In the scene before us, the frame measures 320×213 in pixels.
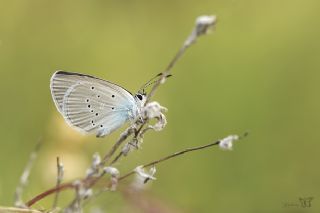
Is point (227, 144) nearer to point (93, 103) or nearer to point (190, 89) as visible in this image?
point (93, 103)

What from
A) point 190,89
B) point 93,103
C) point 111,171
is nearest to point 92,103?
point 93,103

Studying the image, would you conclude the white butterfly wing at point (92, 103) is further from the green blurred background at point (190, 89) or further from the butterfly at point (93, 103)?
the green blurred background at point (190, 89)

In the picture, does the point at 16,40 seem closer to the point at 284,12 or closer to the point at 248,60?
the point at 248,60

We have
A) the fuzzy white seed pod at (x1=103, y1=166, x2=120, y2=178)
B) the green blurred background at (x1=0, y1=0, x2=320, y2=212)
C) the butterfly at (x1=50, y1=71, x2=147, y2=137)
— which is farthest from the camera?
the green blurred background at (x1=0, y1=0, x2=320, y2=212)

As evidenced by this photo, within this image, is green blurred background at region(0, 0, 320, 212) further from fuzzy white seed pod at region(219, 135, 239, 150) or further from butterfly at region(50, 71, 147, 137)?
fuzzy white seed pod at region(219, 135, 239, 150)

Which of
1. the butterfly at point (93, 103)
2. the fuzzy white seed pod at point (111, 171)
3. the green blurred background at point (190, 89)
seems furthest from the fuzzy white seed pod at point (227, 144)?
the green blurred background at point (190, 89)

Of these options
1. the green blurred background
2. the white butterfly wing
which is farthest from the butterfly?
the green blurred background
